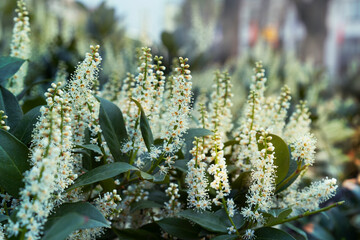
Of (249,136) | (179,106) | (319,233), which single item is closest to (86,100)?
(179,106)

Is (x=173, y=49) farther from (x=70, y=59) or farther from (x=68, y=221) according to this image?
(x=68, y=221)

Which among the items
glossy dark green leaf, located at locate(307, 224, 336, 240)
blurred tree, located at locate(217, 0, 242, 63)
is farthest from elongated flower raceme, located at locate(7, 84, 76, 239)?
blurred tree, located at locate(217, 0, 242, 63)

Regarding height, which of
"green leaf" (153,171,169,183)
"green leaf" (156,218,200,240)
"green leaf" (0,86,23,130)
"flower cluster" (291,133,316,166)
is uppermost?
"flower cluster" (291,133,316,166)

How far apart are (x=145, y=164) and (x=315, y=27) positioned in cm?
915

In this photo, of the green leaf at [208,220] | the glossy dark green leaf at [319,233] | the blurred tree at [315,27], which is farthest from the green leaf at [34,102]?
the blurred tree at [315,27]

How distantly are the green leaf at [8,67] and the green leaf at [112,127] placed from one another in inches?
15.8

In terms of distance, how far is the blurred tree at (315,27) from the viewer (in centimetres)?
920

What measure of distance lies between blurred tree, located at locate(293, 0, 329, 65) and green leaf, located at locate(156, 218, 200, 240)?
28.7 ft

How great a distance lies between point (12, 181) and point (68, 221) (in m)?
0.26

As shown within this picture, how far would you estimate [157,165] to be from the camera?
1.04m

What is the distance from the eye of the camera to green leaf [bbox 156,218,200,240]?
106cm

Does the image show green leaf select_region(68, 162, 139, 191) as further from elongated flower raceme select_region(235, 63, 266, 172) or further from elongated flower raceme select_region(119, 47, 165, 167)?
elongated flower raceme select_region(235, 63, 266, 172)

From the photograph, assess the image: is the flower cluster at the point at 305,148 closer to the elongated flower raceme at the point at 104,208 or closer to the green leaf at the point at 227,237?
the green leaf at the point at 227,237

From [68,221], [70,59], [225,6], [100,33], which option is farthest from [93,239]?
[225,6]
